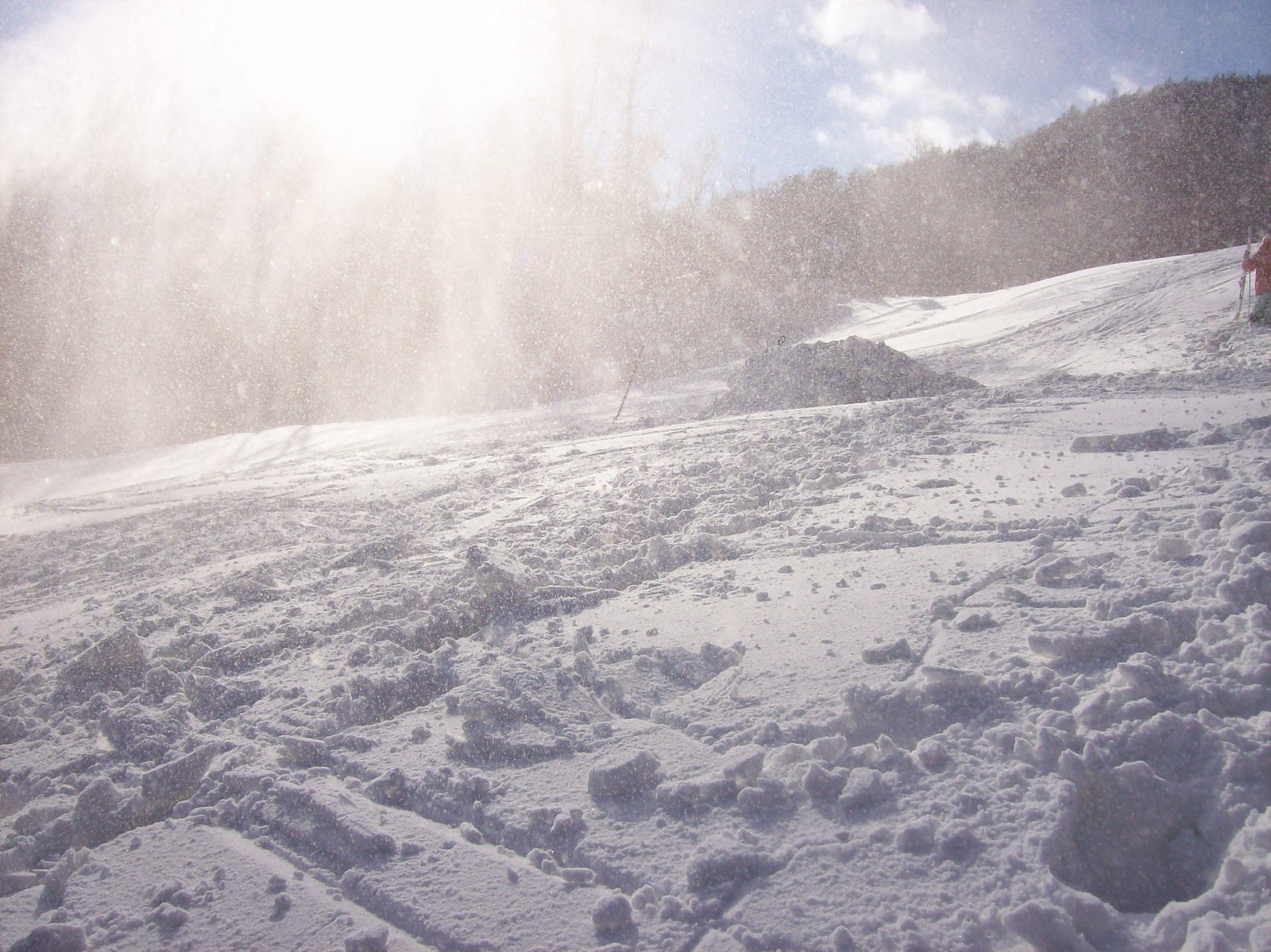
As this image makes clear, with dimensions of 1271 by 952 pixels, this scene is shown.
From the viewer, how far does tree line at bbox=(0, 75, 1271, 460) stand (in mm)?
14695

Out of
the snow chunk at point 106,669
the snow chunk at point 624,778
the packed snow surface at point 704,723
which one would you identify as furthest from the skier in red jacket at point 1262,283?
the snow chunk at point 106,669

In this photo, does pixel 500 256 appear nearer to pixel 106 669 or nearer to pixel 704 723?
pixel 106 669

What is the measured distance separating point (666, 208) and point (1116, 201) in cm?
1160

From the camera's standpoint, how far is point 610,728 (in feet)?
6.22

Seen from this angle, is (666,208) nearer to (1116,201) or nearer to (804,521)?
(1116,201)

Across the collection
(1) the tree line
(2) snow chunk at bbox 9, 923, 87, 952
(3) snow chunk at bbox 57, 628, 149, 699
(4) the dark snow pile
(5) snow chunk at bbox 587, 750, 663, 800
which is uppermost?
(1) the tree line

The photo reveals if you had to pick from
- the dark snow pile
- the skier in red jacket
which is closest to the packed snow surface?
the dark snow pile

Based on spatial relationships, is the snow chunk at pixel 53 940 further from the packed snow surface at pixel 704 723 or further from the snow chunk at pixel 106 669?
the snow chunk at pixel 106 669

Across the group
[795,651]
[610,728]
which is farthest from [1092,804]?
[610,728]

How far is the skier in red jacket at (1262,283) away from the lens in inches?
301

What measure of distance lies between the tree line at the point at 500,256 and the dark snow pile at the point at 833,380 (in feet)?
22.7

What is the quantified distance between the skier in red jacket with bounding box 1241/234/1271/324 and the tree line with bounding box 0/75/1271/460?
903cm

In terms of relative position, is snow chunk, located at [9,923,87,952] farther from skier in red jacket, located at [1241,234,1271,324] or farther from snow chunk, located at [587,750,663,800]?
skier in red jacket, located at [1241,234,1271,324]

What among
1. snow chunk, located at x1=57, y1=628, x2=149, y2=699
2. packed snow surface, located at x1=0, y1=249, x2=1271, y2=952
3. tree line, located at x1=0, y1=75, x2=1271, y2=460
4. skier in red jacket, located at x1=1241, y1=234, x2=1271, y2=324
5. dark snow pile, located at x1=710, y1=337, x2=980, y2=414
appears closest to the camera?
packed snow surface, located at x1=0, y1=249, x2=1271, y2=952
